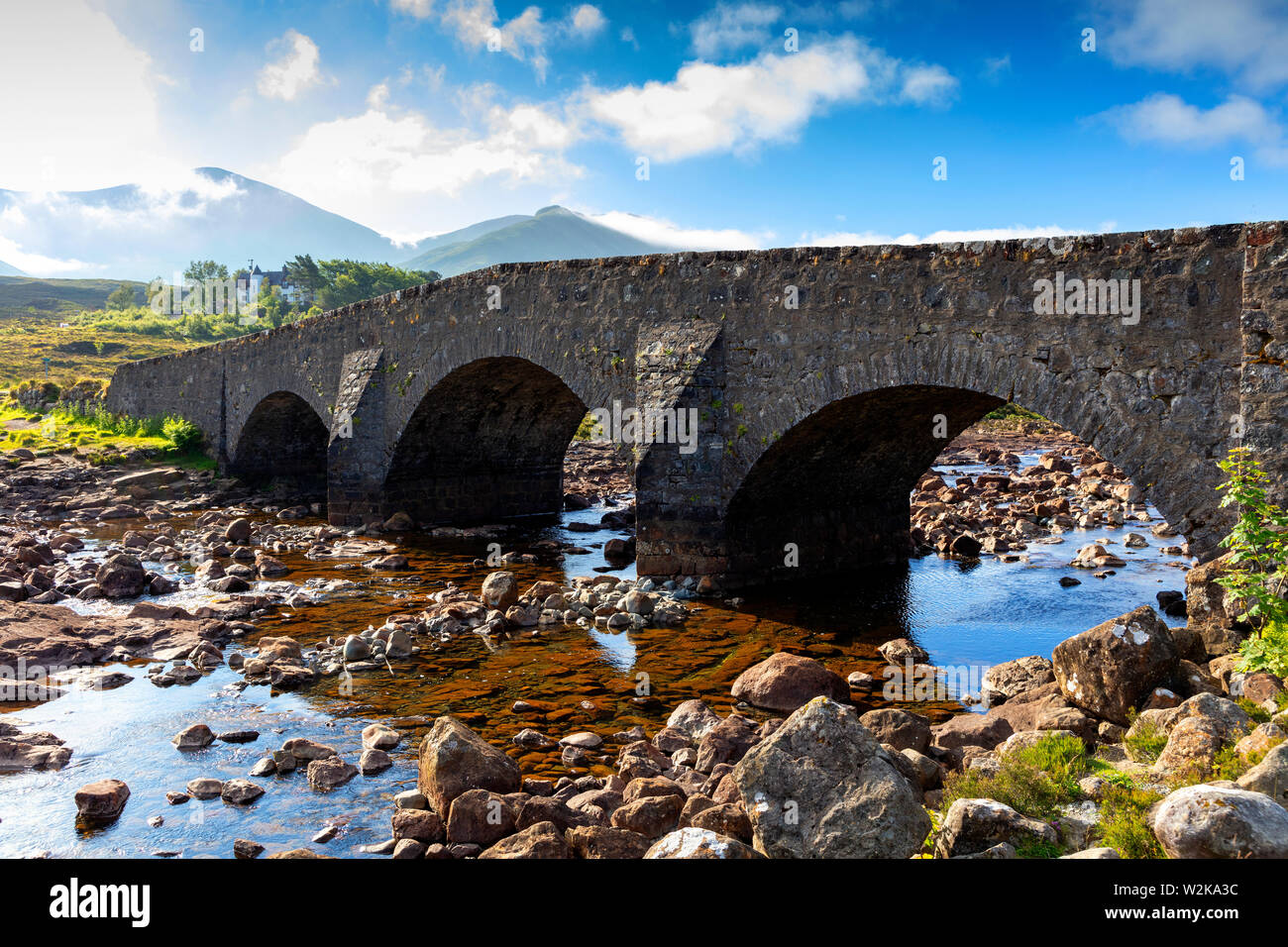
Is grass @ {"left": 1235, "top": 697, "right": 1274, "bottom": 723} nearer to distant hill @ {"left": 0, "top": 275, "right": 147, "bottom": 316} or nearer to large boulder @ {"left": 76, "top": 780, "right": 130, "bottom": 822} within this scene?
large boulder @ {"left": 76, "top": 780, "right": 130, "bottom": 822}

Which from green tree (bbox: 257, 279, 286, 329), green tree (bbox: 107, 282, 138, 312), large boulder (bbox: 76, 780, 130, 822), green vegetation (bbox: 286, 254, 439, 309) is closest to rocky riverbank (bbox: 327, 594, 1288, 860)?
large boulder (bbox: 76, 780, 130, 822)

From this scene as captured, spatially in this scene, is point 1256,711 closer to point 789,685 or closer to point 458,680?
point 789,685

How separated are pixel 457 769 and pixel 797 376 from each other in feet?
21.3

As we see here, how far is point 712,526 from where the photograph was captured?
11.1 m

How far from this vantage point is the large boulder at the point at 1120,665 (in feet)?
18.6

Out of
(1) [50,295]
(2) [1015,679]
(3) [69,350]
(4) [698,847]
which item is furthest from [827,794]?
(1) [50,295]

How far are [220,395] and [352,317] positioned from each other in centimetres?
897

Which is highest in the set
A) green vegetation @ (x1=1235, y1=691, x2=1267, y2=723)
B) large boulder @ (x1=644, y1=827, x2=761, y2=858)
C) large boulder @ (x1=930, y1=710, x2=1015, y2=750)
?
green vegetation @ (x1=1235, y1=691, x2=1267, y2=723)

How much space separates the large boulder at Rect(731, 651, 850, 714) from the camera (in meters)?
7.36

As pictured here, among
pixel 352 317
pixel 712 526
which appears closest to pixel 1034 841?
pixel 712 526

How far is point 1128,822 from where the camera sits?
3791mm

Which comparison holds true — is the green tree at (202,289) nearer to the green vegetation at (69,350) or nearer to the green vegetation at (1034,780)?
the green vegetation at (69,350)

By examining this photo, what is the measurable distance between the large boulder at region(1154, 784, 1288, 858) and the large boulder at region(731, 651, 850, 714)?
3.86 m

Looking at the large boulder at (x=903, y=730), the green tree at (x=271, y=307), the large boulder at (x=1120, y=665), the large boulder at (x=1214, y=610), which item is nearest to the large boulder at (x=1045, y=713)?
the large boulder at (x=1120, y=665)
